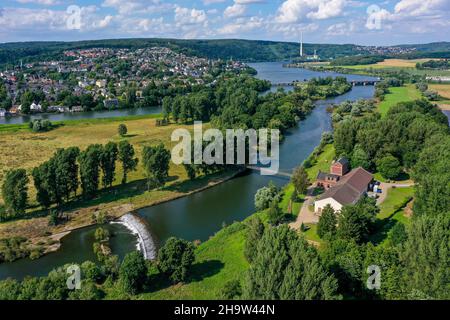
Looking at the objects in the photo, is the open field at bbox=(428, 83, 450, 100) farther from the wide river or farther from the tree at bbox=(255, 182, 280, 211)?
the tree at bbox=(255, 182, 280, 211)

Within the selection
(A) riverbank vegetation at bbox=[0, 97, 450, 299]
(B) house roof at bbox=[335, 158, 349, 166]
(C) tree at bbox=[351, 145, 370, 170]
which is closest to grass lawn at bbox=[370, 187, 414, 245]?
(A) riverbank vegetation at bbox=[0, 97, 450, 299]

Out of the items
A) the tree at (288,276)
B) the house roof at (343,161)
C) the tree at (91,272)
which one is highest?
the house roof at (343,161)

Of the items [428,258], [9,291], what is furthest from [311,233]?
[9,291]

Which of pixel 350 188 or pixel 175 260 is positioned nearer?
pixel 175 260

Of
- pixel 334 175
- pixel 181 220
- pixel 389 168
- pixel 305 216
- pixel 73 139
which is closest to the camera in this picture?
pixel 305 216

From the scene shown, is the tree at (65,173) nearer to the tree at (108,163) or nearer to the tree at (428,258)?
the tree at (108,163)

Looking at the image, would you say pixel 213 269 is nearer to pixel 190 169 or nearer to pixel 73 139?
pixel 190 169

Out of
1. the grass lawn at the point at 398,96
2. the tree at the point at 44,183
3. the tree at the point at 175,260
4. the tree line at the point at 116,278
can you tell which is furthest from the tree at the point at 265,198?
the grass lawn at the point at 398,96

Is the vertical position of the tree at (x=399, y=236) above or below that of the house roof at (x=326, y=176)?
below
